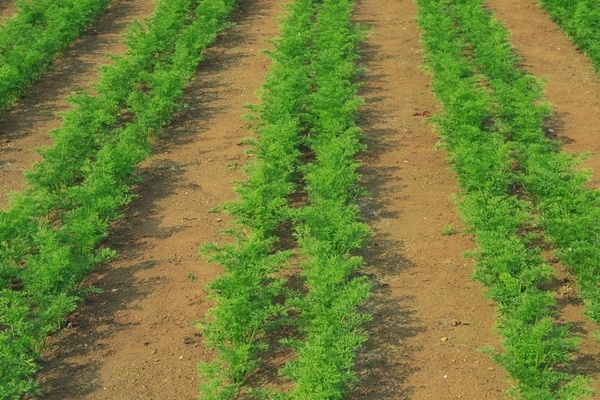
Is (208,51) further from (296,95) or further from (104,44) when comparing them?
(296,95)

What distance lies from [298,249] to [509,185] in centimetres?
290

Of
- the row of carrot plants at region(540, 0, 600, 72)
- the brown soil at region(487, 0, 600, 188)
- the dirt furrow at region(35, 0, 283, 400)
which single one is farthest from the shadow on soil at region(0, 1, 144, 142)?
the row of carrot plants at region(540, 0, 600, 72)

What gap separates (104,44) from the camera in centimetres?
1561

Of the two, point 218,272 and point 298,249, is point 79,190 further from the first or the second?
point 298,249

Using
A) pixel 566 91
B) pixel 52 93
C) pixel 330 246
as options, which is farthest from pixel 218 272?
pixel 566 91

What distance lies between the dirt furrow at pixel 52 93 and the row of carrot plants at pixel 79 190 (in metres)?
0.56

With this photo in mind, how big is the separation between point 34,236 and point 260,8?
10.3 metres

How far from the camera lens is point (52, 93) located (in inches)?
527

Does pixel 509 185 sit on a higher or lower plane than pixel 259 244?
lower

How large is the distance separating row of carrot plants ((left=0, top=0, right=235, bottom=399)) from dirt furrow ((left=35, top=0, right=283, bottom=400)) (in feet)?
0.80

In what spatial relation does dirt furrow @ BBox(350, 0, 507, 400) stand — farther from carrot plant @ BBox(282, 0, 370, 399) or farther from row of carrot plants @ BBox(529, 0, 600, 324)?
row of carrot plants @ BBox(529, 0, 600, 324)

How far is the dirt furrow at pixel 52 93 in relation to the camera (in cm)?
1121

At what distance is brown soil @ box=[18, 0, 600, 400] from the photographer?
24.3 ft

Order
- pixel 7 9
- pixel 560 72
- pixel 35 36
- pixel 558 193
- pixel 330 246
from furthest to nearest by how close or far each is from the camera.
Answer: pixel 7 9 → pixel 35 36 → pixel 560 72 → pixel 558 193 → pixel 330 246
